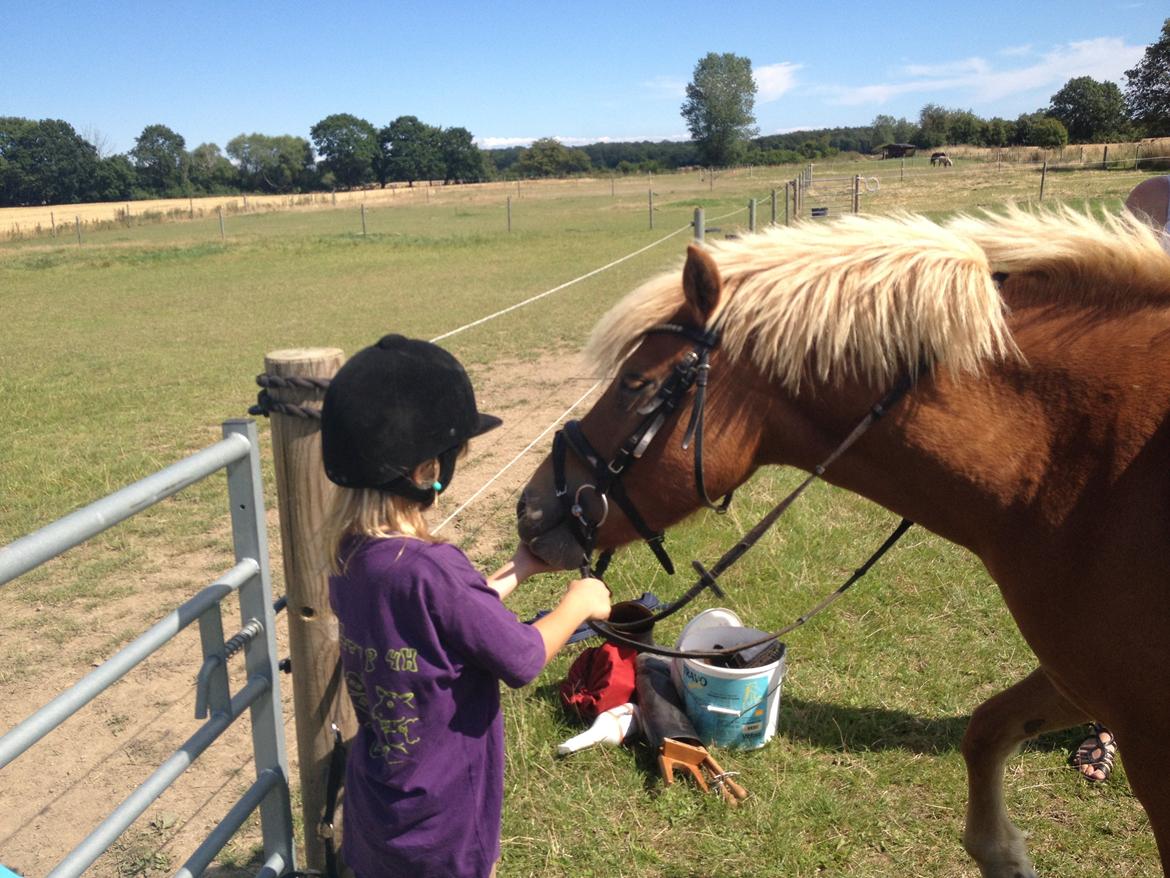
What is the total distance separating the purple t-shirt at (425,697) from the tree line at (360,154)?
73.6 metres

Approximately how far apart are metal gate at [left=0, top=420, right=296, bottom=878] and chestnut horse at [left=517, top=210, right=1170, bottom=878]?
691mm

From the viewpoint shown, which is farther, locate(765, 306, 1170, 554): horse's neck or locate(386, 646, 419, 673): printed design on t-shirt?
locate(765, 306, 1170, 554): horse's neck

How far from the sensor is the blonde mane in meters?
1.80

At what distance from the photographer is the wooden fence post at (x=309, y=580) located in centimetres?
201

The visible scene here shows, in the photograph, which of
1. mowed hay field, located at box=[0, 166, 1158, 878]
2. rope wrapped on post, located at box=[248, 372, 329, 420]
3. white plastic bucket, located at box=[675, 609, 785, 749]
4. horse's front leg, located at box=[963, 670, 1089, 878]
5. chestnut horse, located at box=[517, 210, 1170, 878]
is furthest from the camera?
white plastic bucket, located at box=[675, 609, 785, 749]

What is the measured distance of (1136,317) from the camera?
181 cm

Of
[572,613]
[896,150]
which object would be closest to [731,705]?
[572,613]

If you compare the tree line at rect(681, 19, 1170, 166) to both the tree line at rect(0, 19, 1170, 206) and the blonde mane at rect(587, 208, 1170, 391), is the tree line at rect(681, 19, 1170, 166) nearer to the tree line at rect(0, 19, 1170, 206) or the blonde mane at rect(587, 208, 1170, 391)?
the tree line at rect(0, 19, 1170, 206)

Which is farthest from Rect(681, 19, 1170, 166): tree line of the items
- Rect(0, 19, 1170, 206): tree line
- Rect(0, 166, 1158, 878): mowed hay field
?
Rect(0, 166, 1158, 878): mowed hay field

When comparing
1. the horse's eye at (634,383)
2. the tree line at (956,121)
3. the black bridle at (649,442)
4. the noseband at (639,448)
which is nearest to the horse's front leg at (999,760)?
the black bridle at (649,442)

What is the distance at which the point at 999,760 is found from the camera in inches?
98.5

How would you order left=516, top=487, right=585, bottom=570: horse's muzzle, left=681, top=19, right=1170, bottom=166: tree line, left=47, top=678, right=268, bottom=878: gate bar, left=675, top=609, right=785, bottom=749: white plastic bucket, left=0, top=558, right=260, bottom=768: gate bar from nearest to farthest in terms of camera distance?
left=0, top=558, right=260, bottom=768: gate bar
left=47, top=678, right=268, bottom=878: gate bar
left=516, top=487, right=585, bottom=570: horse's muzzle
left=675, top=609, right=785, bottom=749: white plastic bucket
left=681, top=19, right=1170, bottom=166: tree line

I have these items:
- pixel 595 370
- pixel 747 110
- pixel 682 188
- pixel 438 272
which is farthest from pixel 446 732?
pixel 747 110

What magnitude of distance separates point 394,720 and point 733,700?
172 centimetres
